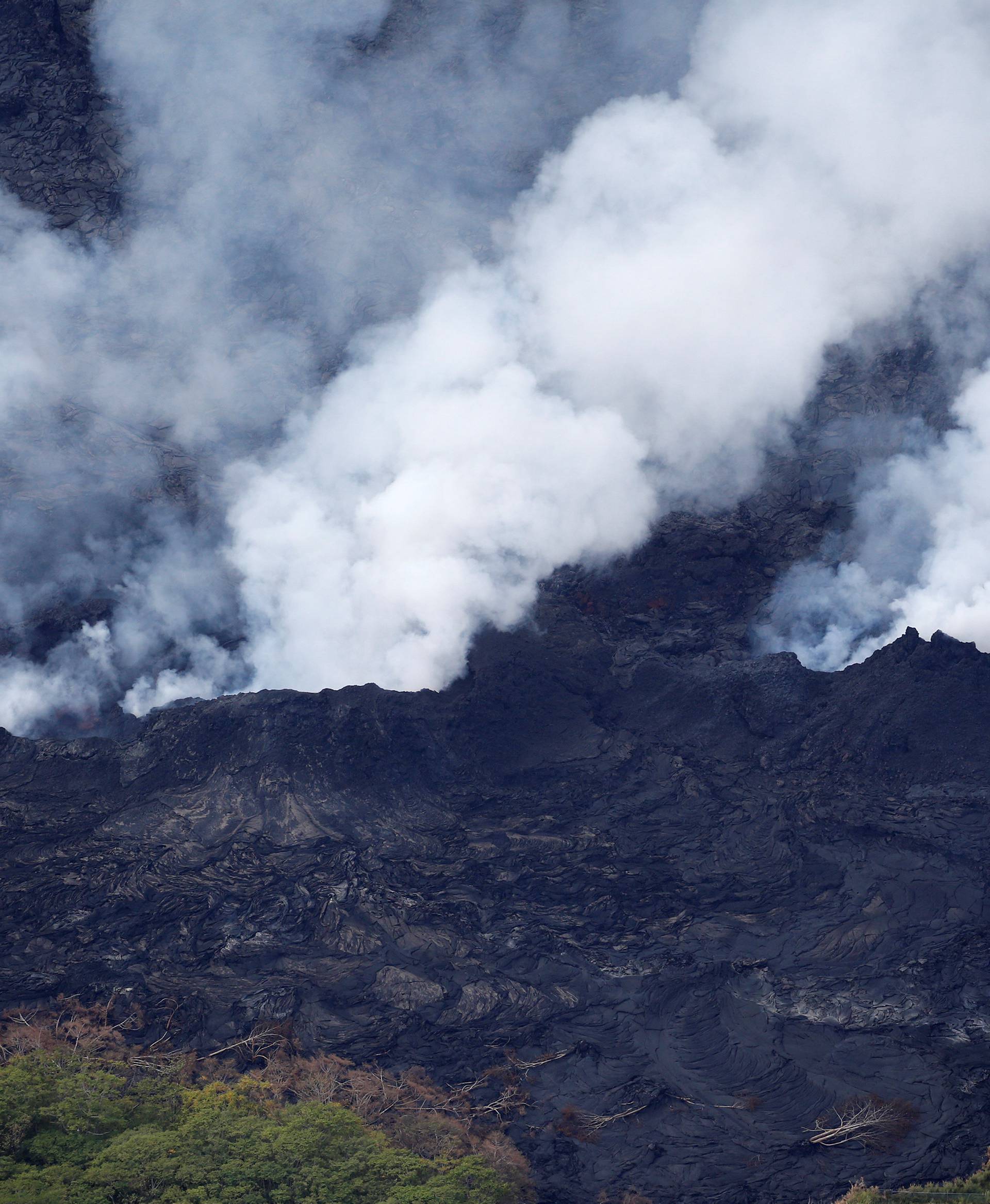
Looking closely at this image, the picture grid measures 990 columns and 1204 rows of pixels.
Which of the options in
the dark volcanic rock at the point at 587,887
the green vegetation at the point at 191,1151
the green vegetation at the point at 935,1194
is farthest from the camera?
the dark volcanic rock at the point at 587,887

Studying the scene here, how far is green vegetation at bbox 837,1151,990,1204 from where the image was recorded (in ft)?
116

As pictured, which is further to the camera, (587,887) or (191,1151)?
(587,887)

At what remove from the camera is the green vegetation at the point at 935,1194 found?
3531cm

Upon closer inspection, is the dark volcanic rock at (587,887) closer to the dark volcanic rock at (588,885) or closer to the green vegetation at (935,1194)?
the dark volcanic rock at (588,885)

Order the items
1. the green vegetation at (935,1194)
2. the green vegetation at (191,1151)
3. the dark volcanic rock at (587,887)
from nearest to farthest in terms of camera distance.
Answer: the green vegetation at (191,1151) → the green vegetation at (935,1194) → the dark volcanic rock at (587,887)

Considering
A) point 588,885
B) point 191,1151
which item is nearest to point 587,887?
point 588,885

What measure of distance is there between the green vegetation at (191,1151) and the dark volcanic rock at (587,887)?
3708mm

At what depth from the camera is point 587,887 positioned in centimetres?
4653

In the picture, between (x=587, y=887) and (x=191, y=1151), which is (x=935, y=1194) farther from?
(x=191, y=1151)

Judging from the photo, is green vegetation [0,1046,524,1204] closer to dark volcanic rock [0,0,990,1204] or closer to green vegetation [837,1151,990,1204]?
dark volcanic rock [0,0,990,1204]

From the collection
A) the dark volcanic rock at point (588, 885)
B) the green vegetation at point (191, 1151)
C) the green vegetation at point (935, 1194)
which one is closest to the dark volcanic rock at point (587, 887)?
the dark volcanic rock at point (588, 885)

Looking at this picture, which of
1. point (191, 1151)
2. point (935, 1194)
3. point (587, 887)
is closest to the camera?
point (191, 1151)

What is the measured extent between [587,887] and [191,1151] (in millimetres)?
16870

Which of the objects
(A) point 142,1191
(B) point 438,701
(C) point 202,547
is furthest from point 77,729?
(A) point 142,1191
